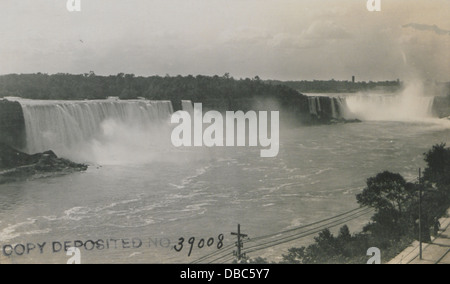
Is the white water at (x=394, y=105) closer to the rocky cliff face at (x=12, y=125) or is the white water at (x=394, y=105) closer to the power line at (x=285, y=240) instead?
the power line at (x=285, y=240)

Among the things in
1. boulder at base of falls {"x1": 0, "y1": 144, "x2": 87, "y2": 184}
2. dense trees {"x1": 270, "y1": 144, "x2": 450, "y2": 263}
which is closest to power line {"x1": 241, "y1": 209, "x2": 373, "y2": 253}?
dense trees {"x1": 270, "y1": 144, "x2": 450, "y2": 263}

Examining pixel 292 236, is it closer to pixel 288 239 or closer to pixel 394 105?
pixel 288 239

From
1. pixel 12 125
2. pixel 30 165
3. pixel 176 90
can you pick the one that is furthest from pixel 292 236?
pixel 176 90

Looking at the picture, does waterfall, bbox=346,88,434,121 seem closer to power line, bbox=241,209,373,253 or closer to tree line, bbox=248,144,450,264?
tree line, bbox=248,144,450,264

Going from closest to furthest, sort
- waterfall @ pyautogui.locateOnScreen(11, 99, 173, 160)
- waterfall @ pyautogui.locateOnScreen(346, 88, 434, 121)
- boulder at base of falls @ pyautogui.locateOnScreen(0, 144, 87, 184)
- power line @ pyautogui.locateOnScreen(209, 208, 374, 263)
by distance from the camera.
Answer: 1. power line @ pyautogui.locateOnScreen(209, 208, 374, 263)
2. boulder at base of falls @ pyautogui.locateOnScreen(0, 144, 87, 184)
3. waterfall @ pyautogui.locateOnScreen(11, 99, 173, 160)
4. waterfall @ pyautogui.locateOnScreen(346, 88, 434, 121)

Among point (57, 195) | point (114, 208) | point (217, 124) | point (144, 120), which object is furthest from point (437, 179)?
point (144, 120)

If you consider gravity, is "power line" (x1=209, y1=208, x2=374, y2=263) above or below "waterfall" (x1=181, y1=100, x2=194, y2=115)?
below
